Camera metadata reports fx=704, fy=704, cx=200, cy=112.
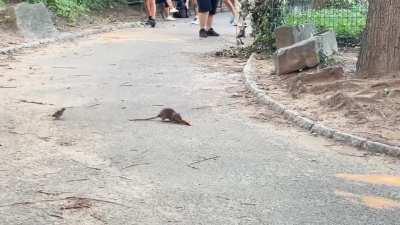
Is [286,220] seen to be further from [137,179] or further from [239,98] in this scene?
[239,98]

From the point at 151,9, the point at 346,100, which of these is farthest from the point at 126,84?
the point at 151,9

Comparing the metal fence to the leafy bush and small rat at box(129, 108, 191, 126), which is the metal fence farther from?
small rat at box(129, 108, 191, 126)

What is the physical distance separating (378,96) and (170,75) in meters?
3.82

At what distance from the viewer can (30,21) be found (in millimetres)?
15070

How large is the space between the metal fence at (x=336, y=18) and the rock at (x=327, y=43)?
1718 millimetres

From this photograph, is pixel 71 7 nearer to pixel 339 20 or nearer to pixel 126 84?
pixel 339 20

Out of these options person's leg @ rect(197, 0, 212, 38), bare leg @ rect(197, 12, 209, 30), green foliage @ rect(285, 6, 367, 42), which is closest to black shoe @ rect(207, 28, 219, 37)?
bare leg @ rect(197, 12, 209, 30)

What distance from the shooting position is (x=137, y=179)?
210 inches

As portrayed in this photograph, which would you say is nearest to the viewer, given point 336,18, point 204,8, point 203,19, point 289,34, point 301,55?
point 301,55

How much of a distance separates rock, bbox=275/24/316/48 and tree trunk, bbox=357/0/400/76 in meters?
2.25

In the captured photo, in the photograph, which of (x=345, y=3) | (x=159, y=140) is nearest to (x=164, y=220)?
(x=159, y=140)

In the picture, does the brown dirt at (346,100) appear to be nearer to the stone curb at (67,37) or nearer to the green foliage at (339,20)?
the green foliage at (339,20)

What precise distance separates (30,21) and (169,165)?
1021 cm

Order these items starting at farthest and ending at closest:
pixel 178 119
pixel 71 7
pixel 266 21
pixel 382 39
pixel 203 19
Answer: pixel 71 7
pixel 203 19
pixel 266 21
pixel 382 39
pixel 178 119
